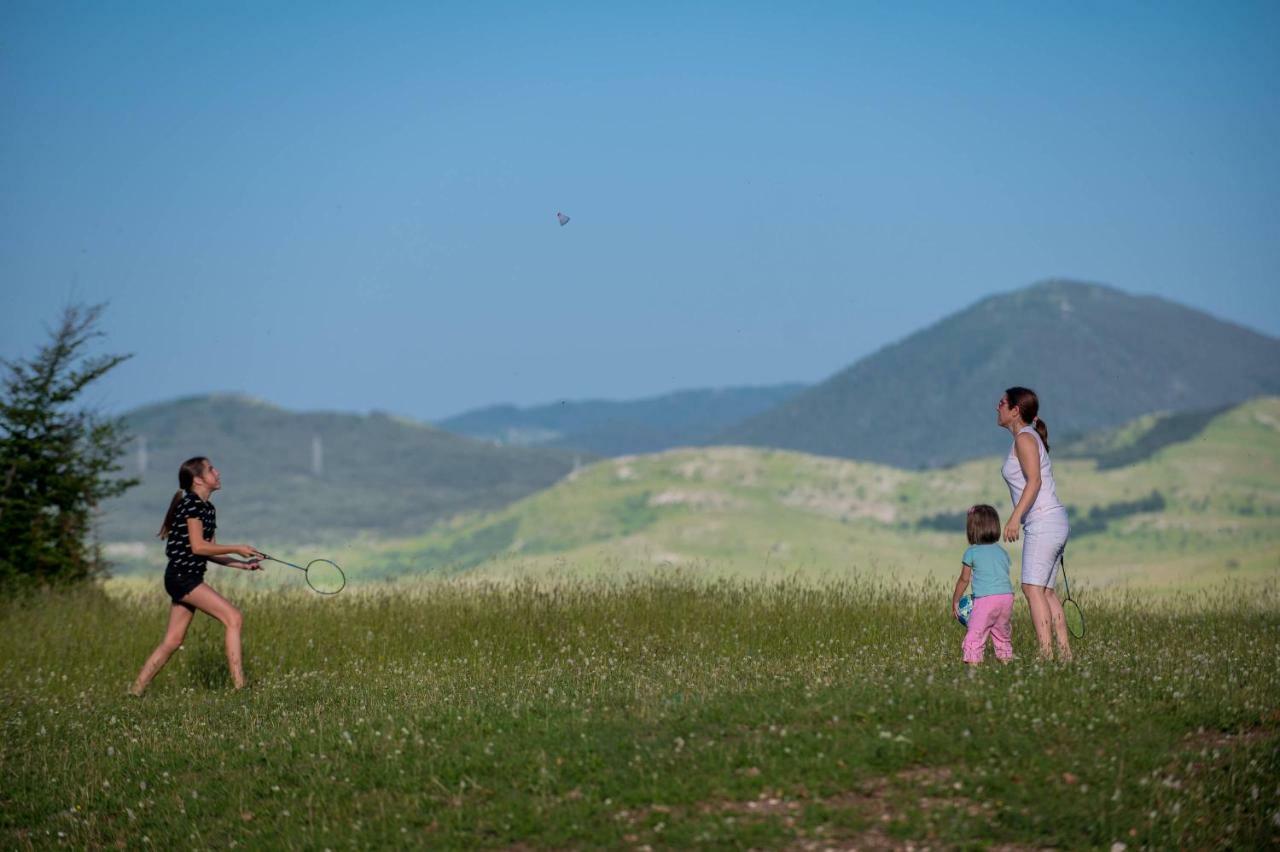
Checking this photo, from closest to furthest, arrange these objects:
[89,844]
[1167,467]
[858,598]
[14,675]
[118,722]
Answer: [89,844] → [118,722] → [14,675] → [858,598] → [1167,467]

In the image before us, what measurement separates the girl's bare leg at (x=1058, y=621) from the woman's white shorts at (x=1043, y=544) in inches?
18.1

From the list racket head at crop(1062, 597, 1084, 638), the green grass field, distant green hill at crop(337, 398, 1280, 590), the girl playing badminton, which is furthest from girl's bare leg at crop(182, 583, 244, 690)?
distant green hill at crop(337, 398, 1280, 590)

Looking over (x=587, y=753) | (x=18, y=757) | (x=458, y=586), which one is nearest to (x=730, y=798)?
(x=587, y=753)

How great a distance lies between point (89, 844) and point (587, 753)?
4.17 meters

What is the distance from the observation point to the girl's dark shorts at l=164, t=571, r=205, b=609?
1502cm

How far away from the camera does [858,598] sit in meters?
20.6

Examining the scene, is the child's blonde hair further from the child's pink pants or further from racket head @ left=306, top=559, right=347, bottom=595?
racket head @ left=306, top=559, right=347, bottom=595

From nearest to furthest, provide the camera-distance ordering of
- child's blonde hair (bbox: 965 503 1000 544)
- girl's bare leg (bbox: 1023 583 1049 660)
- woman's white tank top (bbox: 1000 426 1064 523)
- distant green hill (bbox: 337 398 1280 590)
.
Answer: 1. child's blonde hair (bbox: 965 503 1000 544)
2. woman's white tank top (bbox: 1000 426 1064 523)
3. girl's bare leg (bbox: 1023 583 1049 660)
4. distant green hill (bbox: 337 398 1280 590)

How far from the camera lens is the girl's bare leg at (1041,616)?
1404 cm

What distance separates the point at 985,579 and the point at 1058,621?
1403mm

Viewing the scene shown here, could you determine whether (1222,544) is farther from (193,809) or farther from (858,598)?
(193,809)

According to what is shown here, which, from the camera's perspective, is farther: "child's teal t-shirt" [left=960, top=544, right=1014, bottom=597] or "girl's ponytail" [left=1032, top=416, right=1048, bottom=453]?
"girl's ponytail" [left=1032, top=416, right=1048, bottom=453]

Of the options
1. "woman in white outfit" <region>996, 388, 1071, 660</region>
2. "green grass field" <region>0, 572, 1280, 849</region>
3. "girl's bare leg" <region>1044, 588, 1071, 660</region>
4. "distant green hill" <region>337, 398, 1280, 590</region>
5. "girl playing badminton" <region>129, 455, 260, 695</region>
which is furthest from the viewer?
"distant green hill" <region>337, 398, 1280, 590</region>

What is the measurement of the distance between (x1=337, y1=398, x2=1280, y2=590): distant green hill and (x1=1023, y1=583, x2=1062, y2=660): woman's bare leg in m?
45.7
